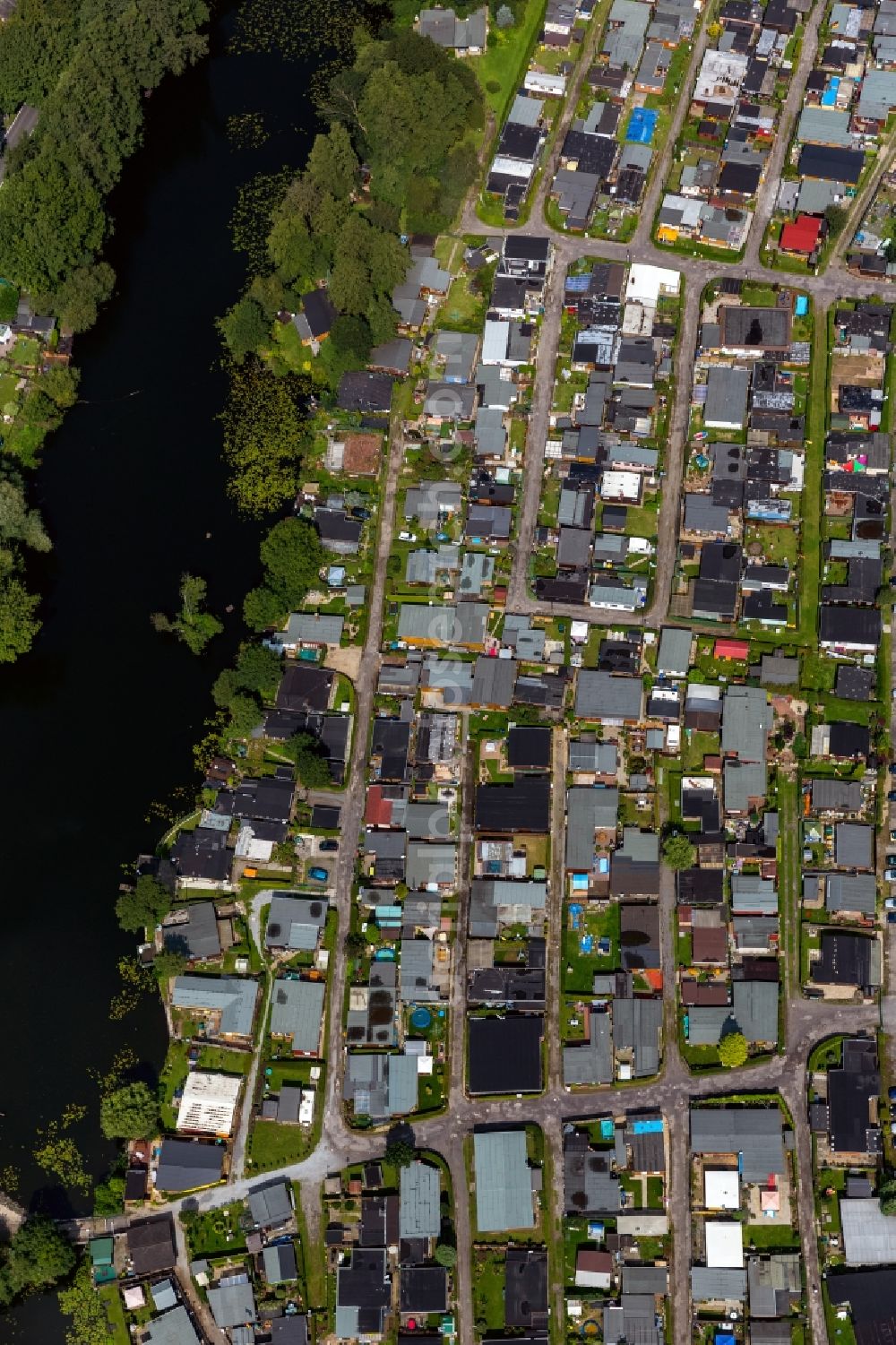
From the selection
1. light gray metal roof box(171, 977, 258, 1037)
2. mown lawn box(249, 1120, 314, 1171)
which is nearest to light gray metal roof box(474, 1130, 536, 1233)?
mown lawn box(249, 1120, 314, 1171)

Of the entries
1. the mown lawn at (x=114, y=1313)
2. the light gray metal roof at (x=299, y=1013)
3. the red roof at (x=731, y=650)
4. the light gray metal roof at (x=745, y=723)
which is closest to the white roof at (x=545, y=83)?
the red roof at (x=731, y=650)

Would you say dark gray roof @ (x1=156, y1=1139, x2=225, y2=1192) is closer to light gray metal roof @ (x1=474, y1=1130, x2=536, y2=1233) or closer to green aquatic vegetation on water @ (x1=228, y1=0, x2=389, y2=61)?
light gray metal roof @ (x1=474, y1=1130, x2=536, y2=1233)

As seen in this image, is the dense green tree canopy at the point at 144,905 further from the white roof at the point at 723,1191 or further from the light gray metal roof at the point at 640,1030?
the white roof at the point at 723,1191

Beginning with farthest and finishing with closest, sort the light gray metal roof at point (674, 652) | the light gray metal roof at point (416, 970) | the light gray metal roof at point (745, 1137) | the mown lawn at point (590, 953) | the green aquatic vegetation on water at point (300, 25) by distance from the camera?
the green aquatic vegetation on water at point (300, 25), the light gray metal roof at point (674, 652), the mown lawn at point (590, 953), the light gray metal roof at point (416, 970), the light gray metal roof at point (745, 1137)

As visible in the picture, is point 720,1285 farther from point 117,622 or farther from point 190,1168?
point 117,622

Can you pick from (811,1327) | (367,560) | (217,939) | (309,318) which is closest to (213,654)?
(367,560)

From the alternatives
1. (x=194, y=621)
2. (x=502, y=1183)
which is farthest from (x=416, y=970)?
(x=194, y=621)

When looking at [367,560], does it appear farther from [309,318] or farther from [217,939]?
[217,939]
